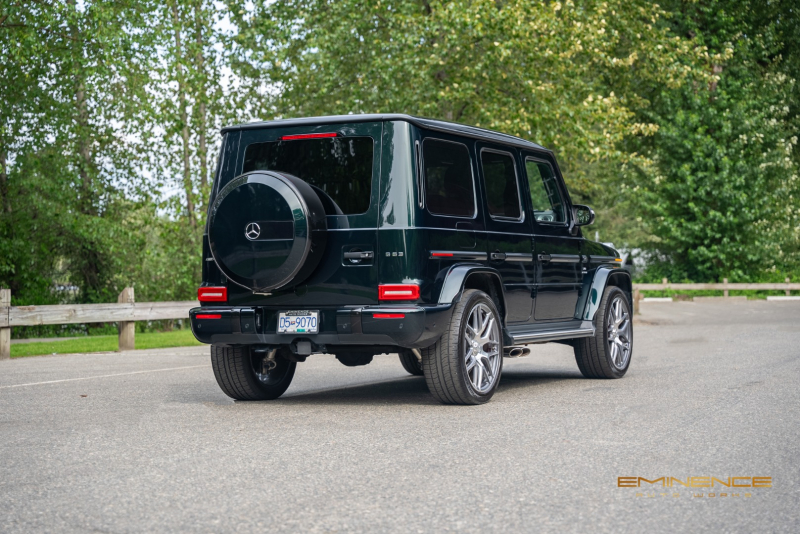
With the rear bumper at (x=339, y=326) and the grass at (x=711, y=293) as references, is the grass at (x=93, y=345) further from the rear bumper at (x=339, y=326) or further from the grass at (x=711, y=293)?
the grass at (x=711, y=293)

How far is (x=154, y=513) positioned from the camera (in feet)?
14.6

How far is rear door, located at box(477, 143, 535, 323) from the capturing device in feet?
28.3

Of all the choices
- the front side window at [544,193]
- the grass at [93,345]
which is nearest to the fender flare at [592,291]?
the front side window at [544,193]

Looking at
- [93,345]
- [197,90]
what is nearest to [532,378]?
[93,345]

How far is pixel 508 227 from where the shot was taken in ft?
29.1

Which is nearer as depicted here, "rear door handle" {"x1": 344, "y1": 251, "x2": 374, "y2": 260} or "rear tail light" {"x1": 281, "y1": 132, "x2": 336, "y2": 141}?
"rear door handle" {"x1": 344, "y1": 251, "x2": 374, "y2": 260}

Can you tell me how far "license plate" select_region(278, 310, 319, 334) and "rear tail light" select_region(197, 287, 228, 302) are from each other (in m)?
0.55

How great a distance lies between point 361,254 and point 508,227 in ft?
5.82

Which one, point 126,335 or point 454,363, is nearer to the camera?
point 454,363

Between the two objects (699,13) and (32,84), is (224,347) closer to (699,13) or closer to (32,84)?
(32,84)

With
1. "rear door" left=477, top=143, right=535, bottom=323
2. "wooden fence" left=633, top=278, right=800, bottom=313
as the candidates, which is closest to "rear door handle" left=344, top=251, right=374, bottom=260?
"rear door" left=477, top=143, right=535, bottom=323

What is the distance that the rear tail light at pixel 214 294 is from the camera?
8.13 m

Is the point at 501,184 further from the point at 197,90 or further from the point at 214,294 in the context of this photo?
the point at 197,90

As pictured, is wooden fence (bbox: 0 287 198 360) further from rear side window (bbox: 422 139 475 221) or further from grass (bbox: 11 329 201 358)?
rear side window (bbox: 422 139 475 221)
